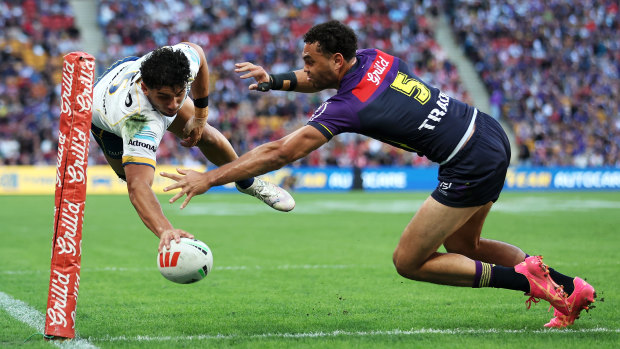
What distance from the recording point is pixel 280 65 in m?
31.0

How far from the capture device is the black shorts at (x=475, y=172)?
19.8ft

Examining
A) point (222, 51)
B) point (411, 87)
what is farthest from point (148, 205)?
point (222, 51)

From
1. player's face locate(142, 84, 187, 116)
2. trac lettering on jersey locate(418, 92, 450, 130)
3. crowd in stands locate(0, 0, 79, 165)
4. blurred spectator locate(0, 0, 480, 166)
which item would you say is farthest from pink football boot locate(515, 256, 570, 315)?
crowd in stands locate(0, 0, 79, 165)

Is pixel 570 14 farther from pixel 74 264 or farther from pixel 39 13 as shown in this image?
pixel 74 264

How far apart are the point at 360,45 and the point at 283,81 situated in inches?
986

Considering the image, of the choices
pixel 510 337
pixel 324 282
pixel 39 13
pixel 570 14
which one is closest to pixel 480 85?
pixel 570 14

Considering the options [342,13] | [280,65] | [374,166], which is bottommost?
[374,166]

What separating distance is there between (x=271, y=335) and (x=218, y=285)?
116 inches

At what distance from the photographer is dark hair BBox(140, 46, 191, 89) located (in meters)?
5.96

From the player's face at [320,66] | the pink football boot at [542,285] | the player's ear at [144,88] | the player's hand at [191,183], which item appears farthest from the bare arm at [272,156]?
the pink football boot at [542,285]

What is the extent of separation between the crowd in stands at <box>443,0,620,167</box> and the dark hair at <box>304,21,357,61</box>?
26.7 meters

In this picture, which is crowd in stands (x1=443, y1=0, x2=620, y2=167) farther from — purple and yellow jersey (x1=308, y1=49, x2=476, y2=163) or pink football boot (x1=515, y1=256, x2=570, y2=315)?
purple and yellow jersey (x1=308, y1=49, x2=476, y2=163)

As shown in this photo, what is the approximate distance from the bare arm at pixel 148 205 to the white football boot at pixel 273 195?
1770 mm

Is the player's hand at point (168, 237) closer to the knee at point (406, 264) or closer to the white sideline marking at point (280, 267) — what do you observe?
the knee at point (406, 264)
